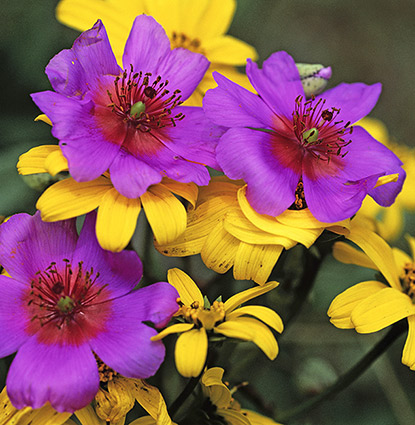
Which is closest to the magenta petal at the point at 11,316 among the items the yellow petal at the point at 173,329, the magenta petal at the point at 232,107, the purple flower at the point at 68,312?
the purple flower at the point at 68,312

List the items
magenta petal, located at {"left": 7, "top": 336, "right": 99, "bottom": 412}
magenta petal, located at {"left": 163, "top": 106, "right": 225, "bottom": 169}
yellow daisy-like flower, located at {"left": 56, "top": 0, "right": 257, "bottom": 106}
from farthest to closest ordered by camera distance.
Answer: yellow daisy-like flower, located at {"left": 56, "top": 0, "right": 257, "bottom": 106}, magenta petal, located at {"left": 163, "top": 106, "right": 225, "bottom": 169}, magenta petal, located at {"left": 7, "top": 336, "right": 99, "bottom": 412}

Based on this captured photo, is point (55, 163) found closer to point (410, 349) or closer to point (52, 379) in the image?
point (52, 379)

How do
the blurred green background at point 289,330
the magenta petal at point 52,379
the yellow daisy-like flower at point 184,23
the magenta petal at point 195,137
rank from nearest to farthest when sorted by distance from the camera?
the magenta petal at point 52,379, the magenta petal at point 195,137, the yellow daisy-like flower at point 184,23, the blurred green background at point 289,330

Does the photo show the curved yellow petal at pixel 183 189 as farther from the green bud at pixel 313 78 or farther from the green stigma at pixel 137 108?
the green bud at pixel 313 78

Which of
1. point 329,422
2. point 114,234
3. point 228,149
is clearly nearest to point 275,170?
point 228,149

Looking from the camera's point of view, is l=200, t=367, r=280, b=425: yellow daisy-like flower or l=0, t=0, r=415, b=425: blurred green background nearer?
l=200, t=367, r=280, b=425: yellow daisy-like flower

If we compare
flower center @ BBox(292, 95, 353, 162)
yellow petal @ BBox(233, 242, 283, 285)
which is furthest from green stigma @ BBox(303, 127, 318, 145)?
yellow petal @ BBox(233, 242, 283, 285)

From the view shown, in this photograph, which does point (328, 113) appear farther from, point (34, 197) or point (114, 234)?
point (34, 197)

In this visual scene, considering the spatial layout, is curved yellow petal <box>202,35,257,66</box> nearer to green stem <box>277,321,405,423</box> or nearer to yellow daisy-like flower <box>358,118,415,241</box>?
yellow daisy-like flower <box>358,118,415,241</box>
